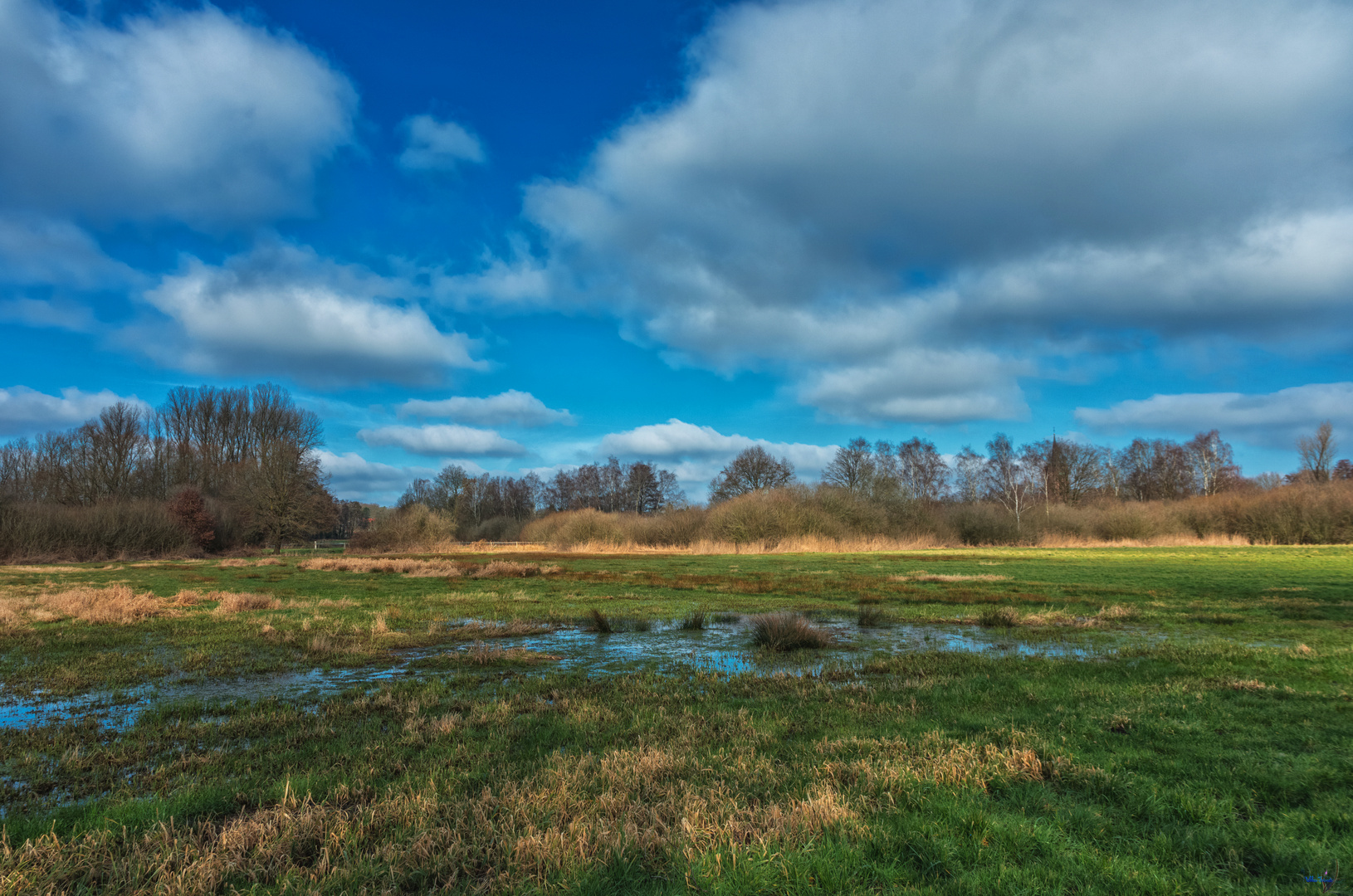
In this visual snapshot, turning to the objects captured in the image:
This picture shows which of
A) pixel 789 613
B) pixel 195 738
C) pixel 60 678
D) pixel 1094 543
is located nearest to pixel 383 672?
pixel 195 738

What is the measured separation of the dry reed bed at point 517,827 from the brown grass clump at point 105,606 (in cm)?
1378

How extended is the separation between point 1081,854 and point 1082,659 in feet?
25.9

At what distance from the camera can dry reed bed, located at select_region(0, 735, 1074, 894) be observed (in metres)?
3.66

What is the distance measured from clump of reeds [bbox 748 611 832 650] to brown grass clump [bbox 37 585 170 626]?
47.7 ft

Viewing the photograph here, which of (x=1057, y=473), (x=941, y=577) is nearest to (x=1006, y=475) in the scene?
(x=1057, y=473)

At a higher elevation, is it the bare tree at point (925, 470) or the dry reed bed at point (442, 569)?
the bare tree at point (925, 470)

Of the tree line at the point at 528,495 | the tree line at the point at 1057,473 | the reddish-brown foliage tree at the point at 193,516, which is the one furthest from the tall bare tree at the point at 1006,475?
the reddish-brown foliage tree at the point at 193,516

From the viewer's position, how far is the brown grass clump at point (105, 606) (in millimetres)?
14336

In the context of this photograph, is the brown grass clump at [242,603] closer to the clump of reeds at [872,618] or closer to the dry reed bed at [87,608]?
the dry reed bed at [87,608]

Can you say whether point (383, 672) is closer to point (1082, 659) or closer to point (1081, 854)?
point (1081, 854)

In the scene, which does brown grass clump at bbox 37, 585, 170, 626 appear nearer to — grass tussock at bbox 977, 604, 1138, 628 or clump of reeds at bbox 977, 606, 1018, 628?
clump of reeds at bbox 977, 606, 1018, 628

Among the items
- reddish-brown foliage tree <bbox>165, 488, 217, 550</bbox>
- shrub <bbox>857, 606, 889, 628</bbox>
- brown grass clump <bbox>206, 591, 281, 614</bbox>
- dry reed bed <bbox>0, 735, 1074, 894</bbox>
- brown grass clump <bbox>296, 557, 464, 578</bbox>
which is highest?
reddish-brown foliage tree <bbox>165, 488, 217, 550</bbox>

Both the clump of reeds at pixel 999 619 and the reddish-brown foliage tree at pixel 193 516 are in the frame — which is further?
the reddish-brown foliage tree at pixel 193 516

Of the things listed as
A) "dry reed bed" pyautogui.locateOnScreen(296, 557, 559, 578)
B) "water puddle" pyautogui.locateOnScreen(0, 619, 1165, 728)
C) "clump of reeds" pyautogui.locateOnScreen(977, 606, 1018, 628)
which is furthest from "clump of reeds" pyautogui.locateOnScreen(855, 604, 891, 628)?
"dry reed bed" pyautogui.locateOnScreen(296, 557, 559, 578)
